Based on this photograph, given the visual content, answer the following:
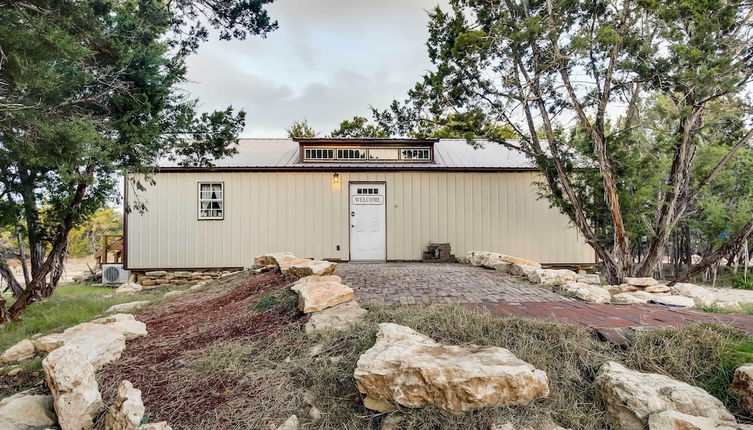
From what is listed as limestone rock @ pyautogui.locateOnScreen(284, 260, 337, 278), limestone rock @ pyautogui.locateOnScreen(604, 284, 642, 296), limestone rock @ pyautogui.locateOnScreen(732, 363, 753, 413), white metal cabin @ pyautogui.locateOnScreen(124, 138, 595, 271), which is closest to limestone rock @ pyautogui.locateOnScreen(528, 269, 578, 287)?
limestone rock @ pyautogui.locateOnScreen(604, 284, 642, 296)

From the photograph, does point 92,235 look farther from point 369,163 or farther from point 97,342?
point 97,342

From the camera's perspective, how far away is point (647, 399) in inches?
83.4

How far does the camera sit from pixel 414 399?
7.05 feet

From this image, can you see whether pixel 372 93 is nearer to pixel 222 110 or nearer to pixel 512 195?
pixel 512 195

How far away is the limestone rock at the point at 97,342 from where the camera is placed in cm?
313

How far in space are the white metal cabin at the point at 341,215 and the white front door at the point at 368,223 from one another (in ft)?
0.09

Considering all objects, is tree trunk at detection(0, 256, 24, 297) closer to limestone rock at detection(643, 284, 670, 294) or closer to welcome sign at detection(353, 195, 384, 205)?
welcome sign at detection(353, 195, 384, 205)

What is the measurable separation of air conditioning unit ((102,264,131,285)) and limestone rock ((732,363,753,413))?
12.4m

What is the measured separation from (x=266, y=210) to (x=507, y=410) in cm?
841

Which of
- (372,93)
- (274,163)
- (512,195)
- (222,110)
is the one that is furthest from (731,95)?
(372,93)

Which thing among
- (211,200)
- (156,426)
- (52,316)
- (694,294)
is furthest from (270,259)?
(694,294)

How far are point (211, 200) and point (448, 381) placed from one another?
901 centimetres

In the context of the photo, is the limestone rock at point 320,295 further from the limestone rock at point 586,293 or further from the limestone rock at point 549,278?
the limestone rock at point 549,278

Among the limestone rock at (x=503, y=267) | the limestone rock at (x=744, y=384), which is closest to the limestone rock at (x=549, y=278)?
the limestone rock at (x=503, y=267)
